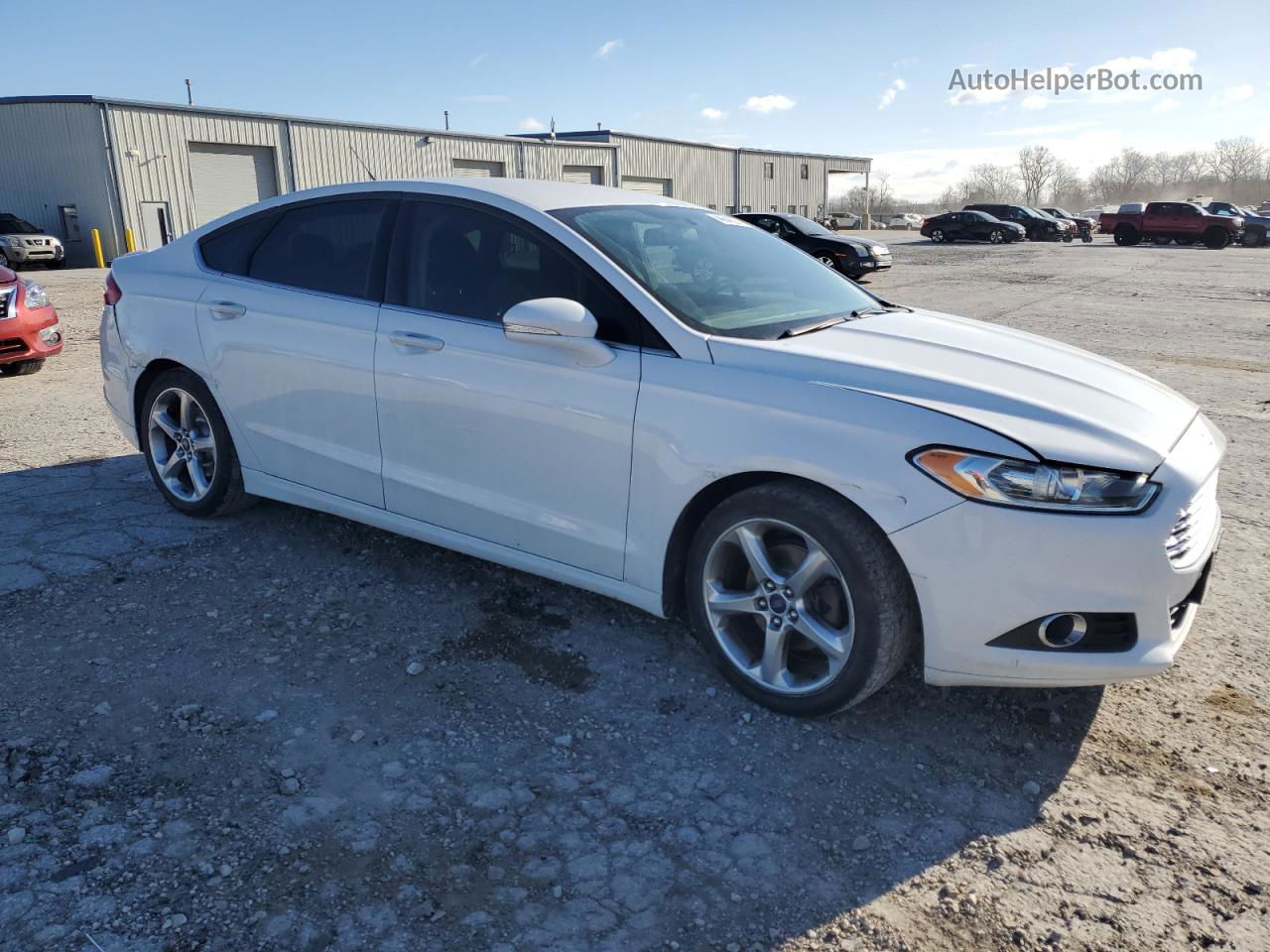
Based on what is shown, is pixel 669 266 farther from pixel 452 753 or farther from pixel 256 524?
pixel 256 524

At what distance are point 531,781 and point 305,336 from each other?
2.21 meters

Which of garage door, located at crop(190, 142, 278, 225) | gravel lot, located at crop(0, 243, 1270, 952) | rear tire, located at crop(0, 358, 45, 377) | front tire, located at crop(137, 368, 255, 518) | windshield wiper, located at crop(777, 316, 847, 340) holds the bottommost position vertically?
gravel lot, located at crop(0, 243, 1270, 952)

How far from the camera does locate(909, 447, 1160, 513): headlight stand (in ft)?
8.59

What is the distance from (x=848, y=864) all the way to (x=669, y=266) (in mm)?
2100

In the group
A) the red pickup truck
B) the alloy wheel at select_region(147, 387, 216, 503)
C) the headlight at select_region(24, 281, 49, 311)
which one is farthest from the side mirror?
the red pickup truck

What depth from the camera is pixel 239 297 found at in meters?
4.35

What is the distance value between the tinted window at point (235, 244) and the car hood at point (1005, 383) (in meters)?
2.48

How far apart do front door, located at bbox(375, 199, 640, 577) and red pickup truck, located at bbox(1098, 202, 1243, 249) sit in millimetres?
40061

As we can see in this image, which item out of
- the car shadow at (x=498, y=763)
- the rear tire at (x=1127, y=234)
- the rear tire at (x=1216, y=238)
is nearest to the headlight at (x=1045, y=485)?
the car shadow at (x=498, y=763)

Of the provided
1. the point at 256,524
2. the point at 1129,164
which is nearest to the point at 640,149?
the point at 256,524

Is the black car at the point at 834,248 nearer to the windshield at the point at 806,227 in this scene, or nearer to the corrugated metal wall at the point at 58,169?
the windshield at the point at 806,227

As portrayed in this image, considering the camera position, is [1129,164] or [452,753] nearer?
[452,753]

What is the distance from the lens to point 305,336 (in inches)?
159

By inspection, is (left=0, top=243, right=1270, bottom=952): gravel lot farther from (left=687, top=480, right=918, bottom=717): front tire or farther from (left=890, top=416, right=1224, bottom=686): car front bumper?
(left=890, top=416, right=1224, bottom=686): car front bumper
